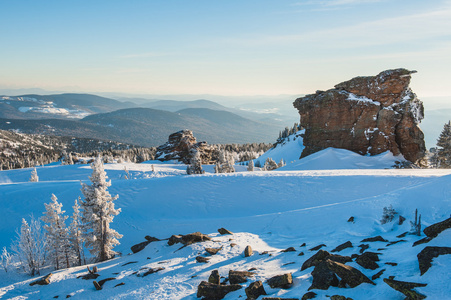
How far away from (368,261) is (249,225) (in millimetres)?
14539

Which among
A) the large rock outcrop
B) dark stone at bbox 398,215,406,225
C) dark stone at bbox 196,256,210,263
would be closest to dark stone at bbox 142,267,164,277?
dark stone at bbox 196,256,210,263

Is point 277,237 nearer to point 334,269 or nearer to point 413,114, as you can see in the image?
point 334,269

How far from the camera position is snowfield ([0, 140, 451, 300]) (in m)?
11.3

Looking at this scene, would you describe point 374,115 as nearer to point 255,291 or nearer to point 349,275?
point 349,275

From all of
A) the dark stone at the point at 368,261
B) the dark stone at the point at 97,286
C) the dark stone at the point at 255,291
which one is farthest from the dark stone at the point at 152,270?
A: the dark stone at the point at 368,261

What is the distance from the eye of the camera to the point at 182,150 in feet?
320

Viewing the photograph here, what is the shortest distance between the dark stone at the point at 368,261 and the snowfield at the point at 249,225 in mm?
220

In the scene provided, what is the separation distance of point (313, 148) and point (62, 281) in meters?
48.7

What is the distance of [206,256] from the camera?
54.5 ft

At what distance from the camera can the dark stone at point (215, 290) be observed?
36.1 ft

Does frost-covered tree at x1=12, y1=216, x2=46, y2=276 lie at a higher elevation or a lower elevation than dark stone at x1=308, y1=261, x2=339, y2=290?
lower

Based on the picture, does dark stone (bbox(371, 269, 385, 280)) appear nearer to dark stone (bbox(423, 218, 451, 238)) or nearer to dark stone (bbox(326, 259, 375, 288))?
dark stone (bbox(326, 259, 375, 288))

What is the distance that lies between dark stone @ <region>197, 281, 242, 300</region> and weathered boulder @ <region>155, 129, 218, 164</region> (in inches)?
3252

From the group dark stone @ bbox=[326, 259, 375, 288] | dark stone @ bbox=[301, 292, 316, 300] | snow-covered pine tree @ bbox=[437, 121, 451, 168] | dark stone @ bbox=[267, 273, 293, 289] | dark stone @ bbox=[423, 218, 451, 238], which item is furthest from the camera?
snow-covered pine tree @ bbox=[437, 121, 451, 168]
